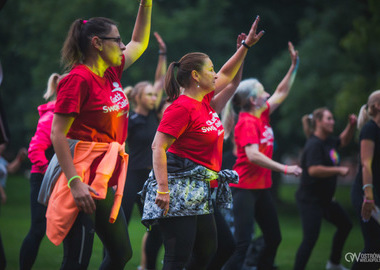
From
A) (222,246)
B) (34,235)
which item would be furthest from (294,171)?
(34,235)

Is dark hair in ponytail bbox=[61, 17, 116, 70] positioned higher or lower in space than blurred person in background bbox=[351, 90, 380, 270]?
higher

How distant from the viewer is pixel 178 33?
1858cm

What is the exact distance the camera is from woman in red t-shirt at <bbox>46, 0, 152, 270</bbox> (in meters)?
3.50

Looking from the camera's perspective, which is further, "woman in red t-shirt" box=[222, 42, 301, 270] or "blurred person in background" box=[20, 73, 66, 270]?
"woman in red t-shirt" box=[222, 42, 301, 270]

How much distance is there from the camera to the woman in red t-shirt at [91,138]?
3496 mm

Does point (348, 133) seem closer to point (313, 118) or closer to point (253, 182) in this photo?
point (313, 118)

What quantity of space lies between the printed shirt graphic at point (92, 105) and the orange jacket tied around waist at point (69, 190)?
0.09 metres

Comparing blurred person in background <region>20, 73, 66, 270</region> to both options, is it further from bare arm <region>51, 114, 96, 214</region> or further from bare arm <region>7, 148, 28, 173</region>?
bare arm <region>51, 114, 96, 214</region>

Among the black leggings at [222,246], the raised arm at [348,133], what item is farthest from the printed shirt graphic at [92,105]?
the raised arm at [348,133]

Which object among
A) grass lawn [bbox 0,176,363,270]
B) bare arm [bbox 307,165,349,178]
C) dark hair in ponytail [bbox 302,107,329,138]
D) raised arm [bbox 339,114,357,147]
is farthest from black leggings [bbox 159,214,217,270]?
dark hair in ponytail [bbox 302,107,329,138]

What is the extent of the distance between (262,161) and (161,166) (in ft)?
6.46

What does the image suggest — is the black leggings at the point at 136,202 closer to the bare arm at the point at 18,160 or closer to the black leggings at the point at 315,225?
the bare arm at the point at 18,160

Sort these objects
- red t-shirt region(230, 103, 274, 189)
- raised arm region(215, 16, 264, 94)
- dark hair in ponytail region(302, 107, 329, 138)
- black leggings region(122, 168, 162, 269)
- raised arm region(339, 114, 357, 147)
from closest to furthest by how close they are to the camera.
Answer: raised arm region(215, 16, 264, 94), red t-shirt region(230, 103, 274, 189), black leggings region(122, 168, 162, 269), raised arm region(339, 114, 357, 147), dark hair in ponytail region(302, 107, 329, 138)

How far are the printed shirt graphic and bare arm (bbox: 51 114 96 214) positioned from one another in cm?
9
